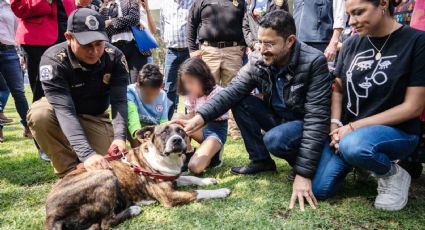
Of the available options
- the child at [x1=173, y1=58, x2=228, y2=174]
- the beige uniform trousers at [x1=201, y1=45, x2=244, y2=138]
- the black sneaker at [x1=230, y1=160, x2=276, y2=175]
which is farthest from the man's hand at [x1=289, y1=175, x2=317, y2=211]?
the beige uniform trousers at [x1=201, y1=45, x2=244, y2=138]

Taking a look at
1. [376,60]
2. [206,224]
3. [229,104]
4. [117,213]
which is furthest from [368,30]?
[117,213]

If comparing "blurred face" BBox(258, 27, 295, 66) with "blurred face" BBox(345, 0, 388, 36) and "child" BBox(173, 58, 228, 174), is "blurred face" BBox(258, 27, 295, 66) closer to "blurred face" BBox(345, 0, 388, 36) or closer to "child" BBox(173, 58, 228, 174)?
"blurred face" BBox(345, 0, 388, 36)

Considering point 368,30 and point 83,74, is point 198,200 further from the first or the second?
point 368,30

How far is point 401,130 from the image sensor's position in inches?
122

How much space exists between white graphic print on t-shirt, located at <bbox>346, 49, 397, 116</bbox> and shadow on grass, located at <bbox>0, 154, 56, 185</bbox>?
334 centimetres

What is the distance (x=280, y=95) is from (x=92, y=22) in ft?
6.20

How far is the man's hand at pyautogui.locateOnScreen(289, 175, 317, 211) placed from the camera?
3177 millimetres

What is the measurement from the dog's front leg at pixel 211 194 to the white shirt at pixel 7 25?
14.1 ft

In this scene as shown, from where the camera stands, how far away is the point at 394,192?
121 inches

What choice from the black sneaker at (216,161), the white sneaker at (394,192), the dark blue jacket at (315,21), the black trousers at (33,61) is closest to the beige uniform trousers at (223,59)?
the dark blue jacket at (315,21)

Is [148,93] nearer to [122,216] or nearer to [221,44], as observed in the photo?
[221,44]

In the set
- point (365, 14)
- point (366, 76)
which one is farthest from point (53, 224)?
point (365, 14)

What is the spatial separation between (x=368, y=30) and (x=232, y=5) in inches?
122

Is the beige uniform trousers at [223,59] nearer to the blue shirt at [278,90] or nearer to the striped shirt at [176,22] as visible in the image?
the striped shirt at [176,22]
